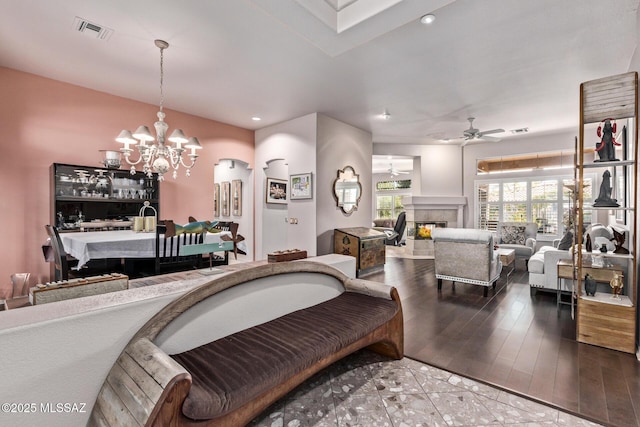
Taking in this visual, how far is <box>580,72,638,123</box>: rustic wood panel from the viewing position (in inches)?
97.6

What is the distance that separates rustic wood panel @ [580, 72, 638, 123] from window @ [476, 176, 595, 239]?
15.3 feet

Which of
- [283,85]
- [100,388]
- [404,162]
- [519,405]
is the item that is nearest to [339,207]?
[283,85]

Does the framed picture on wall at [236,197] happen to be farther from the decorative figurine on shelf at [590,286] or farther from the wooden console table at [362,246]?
the decorative figurine on shelf at [590,286]

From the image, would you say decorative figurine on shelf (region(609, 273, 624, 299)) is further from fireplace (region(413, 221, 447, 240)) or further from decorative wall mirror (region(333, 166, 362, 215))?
fireplace (region(413, 221, 447, 240))

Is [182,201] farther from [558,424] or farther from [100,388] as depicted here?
[558,424]

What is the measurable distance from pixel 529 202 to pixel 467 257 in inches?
176

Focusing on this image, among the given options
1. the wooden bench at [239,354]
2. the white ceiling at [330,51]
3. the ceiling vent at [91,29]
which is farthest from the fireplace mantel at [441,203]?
the ceiling vent at [91,29]

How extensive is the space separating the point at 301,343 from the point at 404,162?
31.8 feet

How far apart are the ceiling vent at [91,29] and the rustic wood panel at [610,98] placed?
449cm

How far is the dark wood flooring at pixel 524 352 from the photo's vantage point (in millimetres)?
1840

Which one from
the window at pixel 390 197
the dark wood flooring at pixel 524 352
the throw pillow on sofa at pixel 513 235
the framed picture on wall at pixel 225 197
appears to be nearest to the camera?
the dark wood flooring at pixel 524 352

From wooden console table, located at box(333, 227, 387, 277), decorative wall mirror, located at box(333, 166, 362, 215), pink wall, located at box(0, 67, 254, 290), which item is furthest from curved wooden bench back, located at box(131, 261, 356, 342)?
pink wall, located at box(0, 67, 254, 290)

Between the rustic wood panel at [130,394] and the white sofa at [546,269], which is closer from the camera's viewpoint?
the rustic wood panel at [130,394]

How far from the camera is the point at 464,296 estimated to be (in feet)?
13.1
